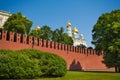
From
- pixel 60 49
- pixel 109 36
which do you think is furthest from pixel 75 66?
pixel 109 36

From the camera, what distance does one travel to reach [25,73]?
19.8 m

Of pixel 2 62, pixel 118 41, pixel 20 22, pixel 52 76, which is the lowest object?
pixel 52 76

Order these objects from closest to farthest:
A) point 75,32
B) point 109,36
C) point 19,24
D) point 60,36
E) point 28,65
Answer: point 28,65
point 109,36
point 19,24
point 60,36
point 75,32

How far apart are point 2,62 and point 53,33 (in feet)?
113

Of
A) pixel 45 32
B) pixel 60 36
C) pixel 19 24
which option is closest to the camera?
pixel 19 24

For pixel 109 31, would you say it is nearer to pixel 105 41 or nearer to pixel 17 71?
pixel 105 41

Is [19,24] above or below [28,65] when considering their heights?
above

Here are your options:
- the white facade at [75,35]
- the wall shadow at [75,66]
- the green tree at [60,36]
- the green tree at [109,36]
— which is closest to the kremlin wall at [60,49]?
the wall shadow at [75,66]

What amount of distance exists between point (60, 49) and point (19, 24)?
10841mm

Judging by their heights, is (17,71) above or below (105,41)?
below

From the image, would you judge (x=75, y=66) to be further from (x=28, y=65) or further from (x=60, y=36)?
(x=28, y=65)

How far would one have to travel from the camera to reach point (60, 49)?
40.0 meters

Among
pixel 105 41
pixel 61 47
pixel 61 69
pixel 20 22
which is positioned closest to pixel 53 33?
pixel 20 22

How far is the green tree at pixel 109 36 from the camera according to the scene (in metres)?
34.4
